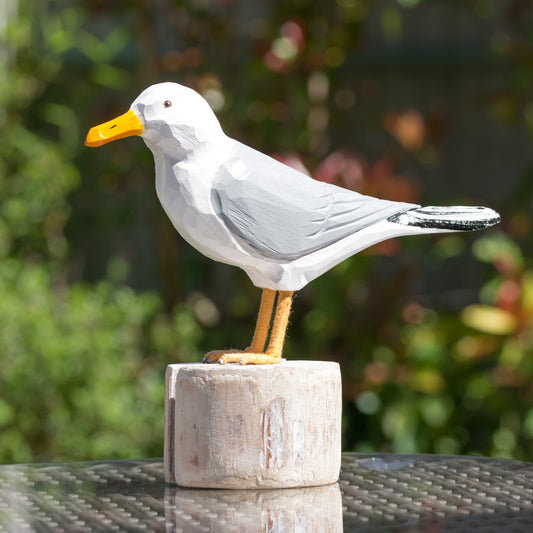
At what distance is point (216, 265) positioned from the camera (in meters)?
3.90

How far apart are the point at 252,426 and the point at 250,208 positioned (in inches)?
15.3

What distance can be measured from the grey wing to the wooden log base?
22 centimetres

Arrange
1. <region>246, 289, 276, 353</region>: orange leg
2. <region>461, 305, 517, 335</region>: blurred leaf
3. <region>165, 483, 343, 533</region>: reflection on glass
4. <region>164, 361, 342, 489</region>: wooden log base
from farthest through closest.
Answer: <region>461, 305, 517, 335</region>: blurred leaf → <region>246, 289, 276, 353</region>: orange leg → <region>164, 361, 342, 489</region>: wooden log base → <region>165, 483, 343, 533</region>: reflection on glass

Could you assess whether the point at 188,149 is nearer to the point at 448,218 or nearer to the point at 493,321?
the point at 448,218

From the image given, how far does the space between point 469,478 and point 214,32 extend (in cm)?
235

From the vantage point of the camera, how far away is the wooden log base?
1688mm

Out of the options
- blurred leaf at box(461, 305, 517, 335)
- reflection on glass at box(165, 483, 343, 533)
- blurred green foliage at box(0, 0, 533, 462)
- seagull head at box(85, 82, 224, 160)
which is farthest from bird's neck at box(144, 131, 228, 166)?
blurred leaf at box(461, 305, 517, 335)

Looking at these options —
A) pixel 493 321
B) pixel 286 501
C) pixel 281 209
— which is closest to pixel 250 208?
pixel 281 209

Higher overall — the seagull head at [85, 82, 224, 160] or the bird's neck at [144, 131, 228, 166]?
the seagull head at [85, 82, 224, 160]

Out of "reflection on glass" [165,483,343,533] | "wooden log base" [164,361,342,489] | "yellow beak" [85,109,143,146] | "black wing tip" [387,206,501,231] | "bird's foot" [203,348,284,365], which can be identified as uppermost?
"yellow beak" [85,109,143,146]

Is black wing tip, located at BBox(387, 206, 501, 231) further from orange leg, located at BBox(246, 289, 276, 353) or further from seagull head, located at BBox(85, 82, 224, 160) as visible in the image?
seagull head, located at BBox(85, 82, 224, 160)

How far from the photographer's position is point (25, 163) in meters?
3.61

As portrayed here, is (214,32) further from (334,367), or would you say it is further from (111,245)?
(334,367)

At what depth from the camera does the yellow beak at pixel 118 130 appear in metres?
1.71
